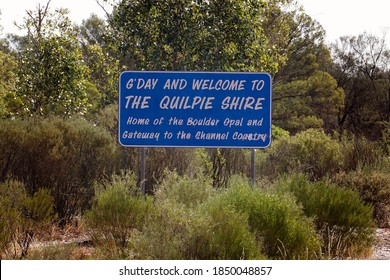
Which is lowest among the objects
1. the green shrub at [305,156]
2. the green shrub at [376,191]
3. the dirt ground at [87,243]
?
the dirt ground at [87,243]

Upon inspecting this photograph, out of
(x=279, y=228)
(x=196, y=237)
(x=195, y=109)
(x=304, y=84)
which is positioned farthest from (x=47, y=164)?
(x=304, y=84)

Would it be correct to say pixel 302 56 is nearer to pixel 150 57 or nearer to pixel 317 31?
pixel 317 31

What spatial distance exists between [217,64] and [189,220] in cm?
980

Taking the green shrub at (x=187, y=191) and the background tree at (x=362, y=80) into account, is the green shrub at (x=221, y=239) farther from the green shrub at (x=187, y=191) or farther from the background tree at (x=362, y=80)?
the background tree at (x=362, y=80)

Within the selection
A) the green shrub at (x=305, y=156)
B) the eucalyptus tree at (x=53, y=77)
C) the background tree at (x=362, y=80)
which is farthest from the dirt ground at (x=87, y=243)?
the background tree at (x=362, y=80)

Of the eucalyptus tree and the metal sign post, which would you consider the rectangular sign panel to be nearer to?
the metal sign post

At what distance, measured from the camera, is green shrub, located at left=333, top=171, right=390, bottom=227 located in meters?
14.7

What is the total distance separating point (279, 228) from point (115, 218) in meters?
2.16

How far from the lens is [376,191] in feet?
48.6

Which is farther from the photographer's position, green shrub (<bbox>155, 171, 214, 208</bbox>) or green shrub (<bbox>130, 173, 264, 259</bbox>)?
green shrub (<bbox>155, 171, 214, 208</bbox>)

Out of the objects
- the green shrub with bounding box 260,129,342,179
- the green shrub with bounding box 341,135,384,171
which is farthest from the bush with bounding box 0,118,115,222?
Answer: the green shrub with bounding box 341,135,384,171

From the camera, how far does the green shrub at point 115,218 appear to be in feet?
33.7

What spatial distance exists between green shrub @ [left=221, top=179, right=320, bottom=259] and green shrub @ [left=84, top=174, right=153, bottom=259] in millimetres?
1391

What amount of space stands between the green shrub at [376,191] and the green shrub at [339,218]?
10.3 feet
